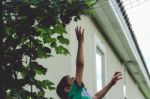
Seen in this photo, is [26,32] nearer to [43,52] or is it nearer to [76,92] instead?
[43,52]

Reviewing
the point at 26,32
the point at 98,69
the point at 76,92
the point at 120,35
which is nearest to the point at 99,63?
the point at 98,69

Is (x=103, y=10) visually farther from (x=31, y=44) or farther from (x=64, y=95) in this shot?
(x=31, y=44)

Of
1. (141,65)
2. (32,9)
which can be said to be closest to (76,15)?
(32,9)

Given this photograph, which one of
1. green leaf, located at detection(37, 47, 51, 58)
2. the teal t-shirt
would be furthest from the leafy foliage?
the teal t-shirt

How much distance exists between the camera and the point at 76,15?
4.07m

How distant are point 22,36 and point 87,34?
6.20 meters

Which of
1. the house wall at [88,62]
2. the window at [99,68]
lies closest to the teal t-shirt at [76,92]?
the house wall at [88,62]

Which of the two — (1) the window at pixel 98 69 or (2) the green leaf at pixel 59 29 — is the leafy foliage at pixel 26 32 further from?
(1) the window at pixel 98 69

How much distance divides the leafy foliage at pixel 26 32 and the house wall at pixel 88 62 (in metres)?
1.57

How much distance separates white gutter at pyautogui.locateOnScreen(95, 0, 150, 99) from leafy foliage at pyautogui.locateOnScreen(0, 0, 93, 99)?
3866mm

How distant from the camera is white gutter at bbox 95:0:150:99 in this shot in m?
10.6

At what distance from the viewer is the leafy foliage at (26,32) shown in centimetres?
394

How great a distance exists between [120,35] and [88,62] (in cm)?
267

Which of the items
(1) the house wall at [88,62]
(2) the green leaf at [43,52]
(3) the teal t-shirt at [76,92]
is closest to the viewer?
(2) the green leaf at [43,52]
